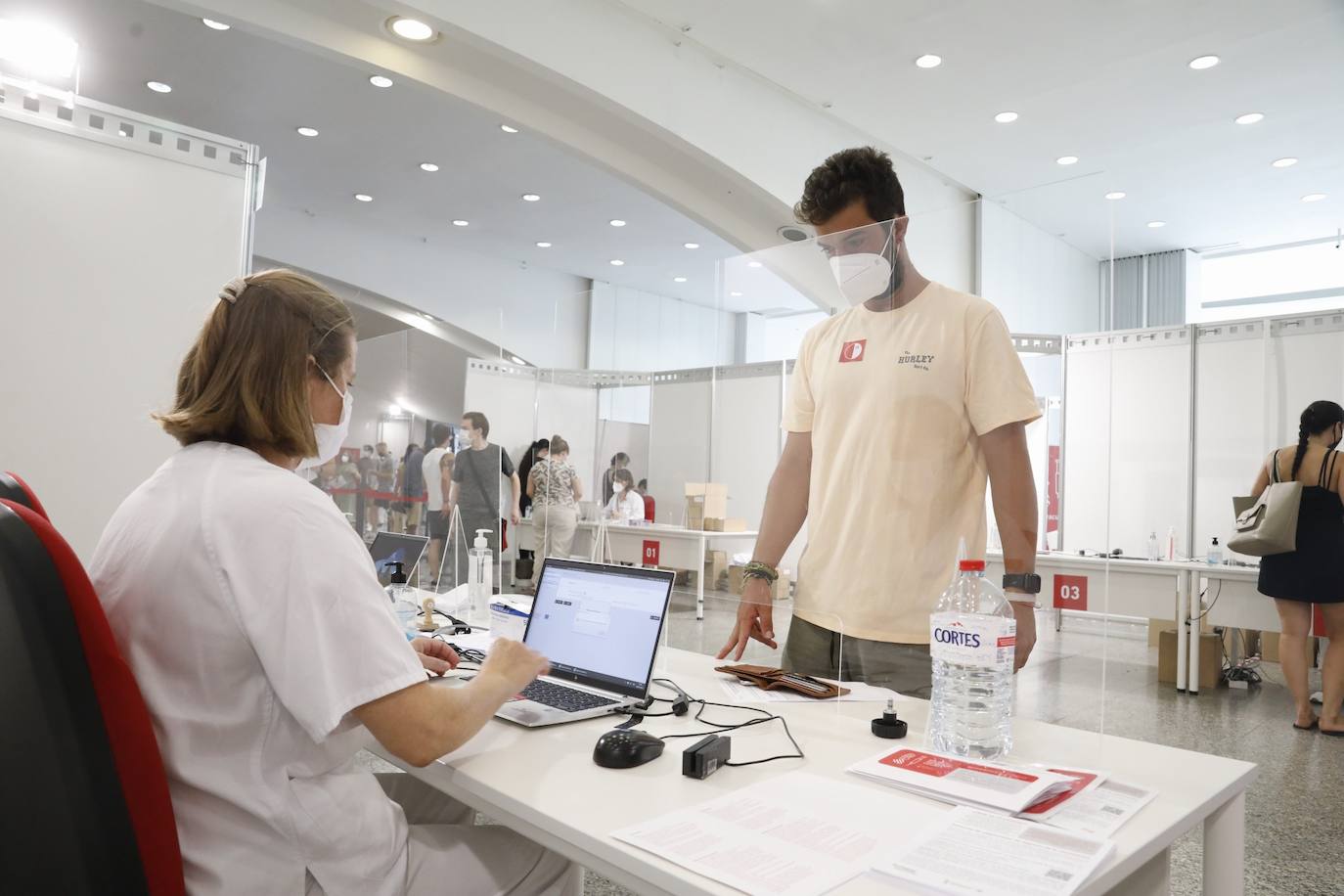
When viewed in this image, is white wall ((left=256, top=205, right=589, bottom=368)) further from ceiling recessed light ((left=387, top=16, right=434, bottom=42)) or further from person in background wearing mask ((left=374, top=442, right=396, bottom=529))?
ceiling recessed light ((left=387, top=16, right=434, bottom=42))

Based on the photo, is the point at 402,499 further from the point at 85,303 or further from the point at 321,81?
the point at 321,81

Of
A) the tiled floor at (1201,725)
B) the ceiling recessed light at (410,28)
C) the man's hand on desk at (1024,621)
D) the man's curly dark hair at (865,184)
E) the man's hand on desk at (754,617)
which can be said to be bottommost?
the tiled floor at (1201,725)

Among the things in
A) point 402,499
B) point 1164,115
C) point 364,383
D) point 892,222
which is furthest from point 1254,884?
point 1164,115

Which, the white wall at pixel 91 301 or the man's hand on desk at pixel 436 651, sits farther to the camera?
the white wall at pixel 91 301

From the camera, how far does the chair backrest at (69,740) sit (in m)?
0.86

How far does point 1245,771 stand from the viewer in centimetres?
129

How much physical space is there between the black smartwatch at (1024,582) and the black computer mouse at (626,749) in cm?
64

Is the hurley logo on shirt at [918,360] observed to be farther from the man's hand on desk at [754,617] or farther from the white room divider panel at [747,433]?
the man's hand on desk at [754,617]

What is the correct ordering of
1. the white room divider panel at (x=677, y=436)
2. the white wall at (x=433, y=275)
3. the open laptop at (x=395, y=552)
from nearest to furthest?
1. the white room divider panel at (x=677, y=436)
2. the open laptop at (x=395, y=552)
3. the white wall at (x=433, y=275)

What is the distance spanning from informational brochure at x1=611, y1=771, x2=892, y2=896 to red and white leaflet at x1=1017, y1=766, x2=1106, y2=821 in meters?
0.18

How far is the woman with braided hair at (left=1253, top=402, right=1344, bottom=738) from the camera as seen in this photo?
4148mm

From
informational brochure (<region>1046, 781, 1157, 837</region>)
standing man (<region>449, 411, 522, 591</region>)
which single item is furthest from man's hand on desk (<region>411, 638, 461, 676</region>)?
standing man (<region>449, 411, 522, 591</region>)

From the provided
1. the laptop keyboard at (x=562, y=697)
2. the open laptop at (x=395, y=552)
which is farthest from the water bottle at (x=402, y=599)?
the laptop keyboard at (x=562, y=697)

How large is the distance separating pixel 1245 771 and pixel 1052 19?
469 centimetres
